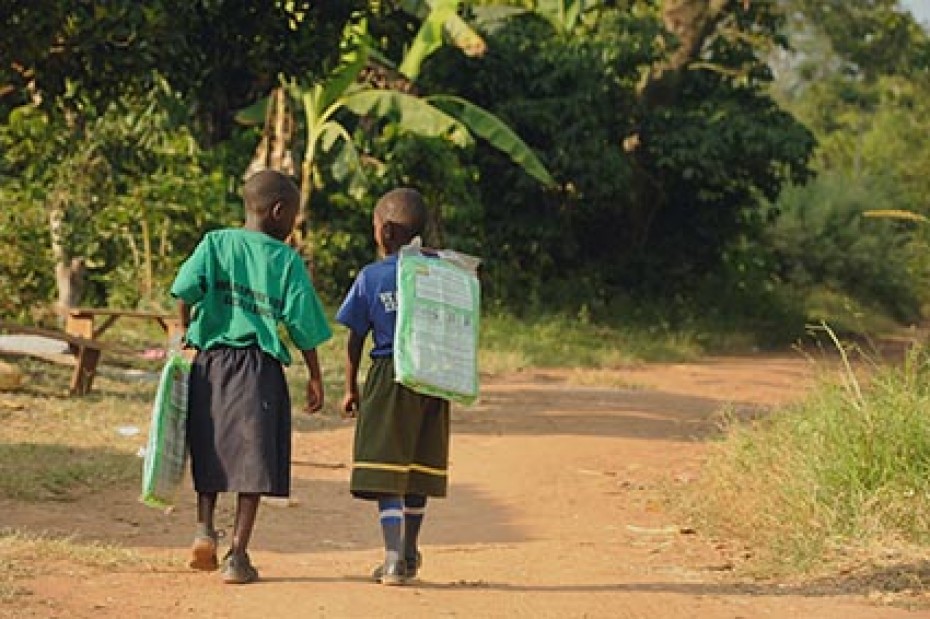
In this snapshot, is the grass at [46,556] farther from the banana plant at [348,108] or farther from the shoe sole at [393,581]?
the banana plant at [348,108]

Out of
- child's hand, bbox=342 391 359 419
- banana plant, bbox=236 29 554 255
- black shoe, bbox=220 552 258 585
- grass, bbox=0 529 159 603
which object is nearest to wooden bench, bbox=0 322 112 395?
grass, bbox=0 529 159 603

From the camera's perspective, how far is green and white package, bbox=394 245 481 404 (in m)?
6.68

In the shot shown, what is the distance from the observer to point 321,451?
1173 cm

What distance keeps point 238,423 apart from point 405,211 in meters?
1.07

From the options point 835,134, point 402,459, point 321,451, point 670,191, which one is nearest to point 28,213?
point 321,451

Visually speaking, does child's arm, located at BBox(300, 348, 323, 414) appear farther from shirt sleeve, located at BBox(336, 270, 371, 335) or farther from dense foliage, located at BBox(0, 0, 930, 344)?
dense foliage, located at BBox(0, 0, 930, 344)

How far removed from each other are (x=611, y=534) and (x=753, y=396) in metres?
8.78

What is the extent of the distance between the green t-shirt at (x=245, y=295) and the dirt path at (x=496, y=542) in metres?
0.90

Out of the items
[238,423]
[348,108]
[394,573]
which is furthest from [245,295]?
[348,108]

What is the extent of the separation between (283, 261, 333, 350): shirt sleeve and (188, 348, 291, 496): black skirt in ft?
0.46

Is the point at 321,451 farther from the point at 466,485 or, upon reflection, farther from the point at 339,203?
the point at 339,203

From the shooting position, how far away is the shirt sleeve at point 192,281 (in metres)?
6.68

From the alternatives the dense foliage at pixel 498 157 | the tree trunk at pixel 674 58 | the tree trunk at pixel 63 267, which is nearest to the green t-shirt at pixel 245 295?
the dense foliage at pixel 498 157

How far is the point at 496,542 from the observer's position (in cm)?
862
